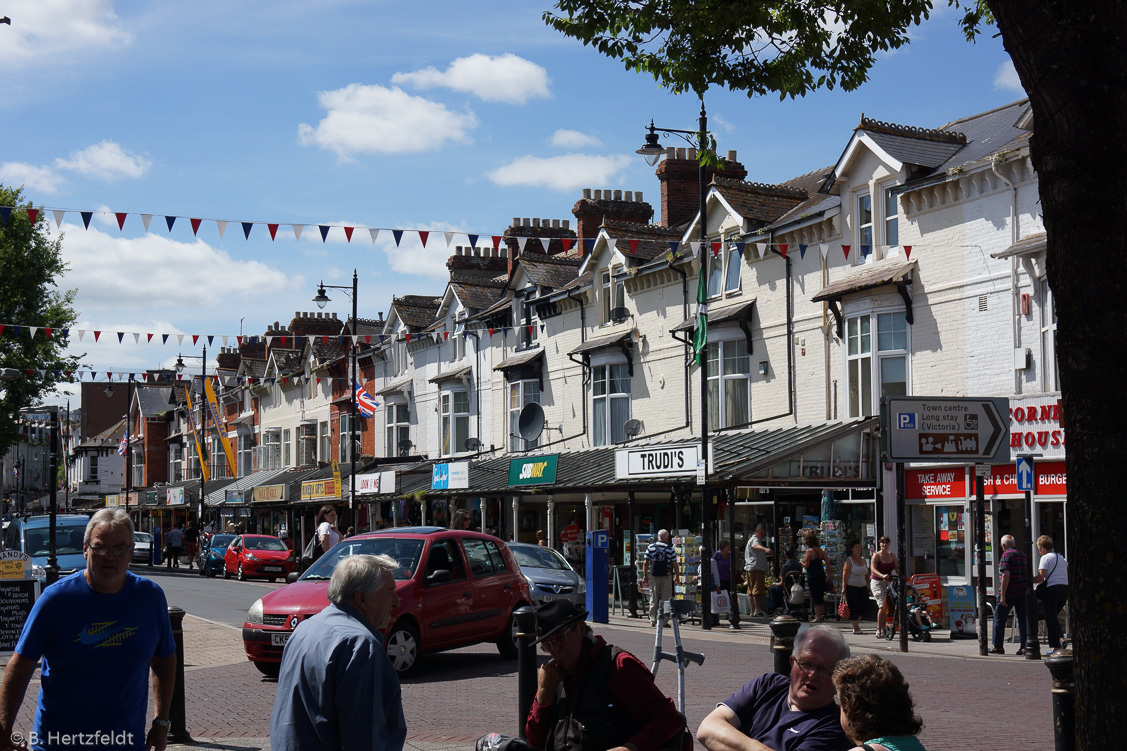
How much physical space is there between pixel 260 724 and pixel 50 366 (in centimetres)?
3413

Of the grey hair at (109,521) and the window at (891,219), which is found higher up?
the window at (891,219)

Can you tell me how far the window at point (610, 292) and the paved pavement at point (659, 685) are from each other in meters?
14.9

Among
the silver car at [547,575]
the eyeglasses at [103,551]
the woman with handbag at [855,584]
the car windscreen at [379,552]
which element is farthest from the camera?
the woman with handbag at [855,584]

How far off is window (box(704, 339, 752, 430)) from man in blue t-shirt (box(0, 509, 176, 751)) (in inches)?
882

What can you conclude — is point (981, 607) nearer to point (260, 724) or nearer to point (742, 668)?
point (742, 668)

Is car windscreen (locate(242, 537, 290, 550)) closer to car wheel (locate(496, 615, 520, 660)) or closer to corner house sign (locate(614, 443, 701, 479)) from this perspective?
corner house sign (locate(614, 443, 701, 479))

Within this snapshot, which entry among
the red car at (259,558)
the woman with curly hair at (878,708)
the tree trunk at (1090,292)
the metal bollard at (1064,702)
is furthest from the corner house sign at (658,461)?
the woman with curly hair at (878,708)

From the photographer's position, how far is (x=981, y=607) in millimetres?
16922

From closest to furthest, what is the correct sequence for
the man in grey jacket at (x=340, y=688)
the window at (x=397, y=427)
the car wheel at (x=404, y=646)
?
the man in grey jacket at (x=340, y=688) → the car wheel at (x=404, y=646) → the window at (x=397, y=427)

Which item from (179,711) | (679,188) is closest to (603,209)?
(679,188)

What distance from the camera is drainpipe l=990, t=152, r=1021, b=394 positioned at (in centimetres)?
2066

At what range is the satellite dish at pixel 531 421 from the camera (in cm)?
3444

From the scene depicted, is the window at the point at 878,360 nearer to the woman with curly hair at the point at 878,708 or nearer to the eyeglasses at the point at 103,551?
the woman with curly hair at the point at 878,708

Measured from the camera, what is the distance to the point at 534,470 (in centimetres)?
2862
